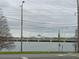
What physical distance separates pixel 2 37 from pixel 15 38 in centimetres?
803

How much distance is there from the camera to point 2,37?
211 feet

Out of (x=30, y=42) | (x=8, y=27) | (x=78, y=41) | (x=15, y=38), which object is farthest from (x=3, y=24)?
(x=30, y=42)

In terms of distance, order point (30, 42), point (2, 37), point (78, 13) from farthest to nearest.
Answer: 1. point (30, 42)
2. point (2, 37)
3. point (78, 13)

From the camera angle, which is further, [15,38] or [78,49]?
[15,38]

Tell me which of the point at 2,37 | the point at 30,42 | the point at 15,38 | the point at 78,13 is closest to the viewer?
the point at 78,13

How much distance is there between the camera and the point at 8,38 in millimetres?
66312

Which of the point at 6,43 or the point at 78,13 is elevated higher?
the point at 78,13

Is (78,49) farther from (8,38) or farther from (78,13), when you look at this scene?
(8,38)

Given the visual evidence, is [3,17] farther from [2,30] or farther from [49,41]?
[49,41]

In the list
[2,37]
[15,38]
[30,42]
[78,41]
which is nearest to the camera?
[78,41]

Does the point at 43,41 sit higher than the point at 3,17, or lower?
lower

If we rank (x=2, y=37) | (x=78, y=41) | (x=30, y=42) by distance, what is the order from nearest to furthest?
(x=78, y=41) → (x=2, y=37) → (x=30, y=42)

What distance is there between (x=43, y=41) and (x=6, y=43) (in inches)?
1628

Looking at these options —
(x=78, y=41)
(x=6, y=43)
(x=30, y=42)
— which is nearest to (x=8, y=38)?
(x=6, y=43)
